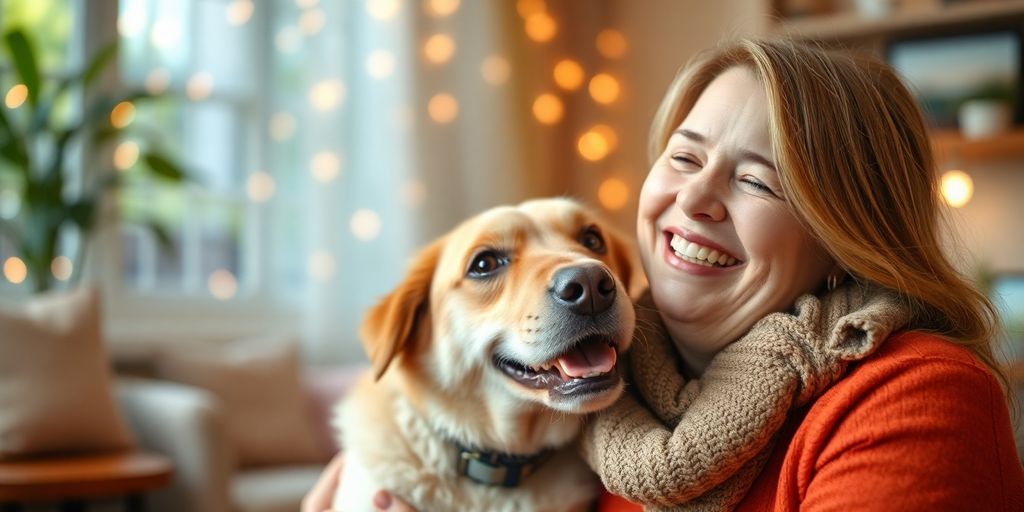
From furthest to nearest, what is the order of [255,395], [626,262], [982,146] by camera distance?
[982,146] → [255,395] → [626,262]

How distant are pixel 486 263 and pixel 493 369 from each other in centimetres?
17

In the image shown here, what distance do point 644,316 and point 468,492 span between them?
0.37m

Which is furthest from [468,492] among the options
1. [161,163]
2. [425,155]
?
[425,155]

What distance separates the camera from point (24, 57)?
2.88 meters

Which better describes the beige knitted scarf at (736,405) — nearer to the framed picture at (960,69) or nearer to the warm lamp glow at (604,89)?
the framed picture at (960,69)

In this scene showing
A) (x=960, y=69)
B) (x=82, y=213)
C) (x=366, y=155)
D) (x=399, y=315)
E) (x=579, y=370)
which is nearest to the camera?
(x=579, y=370)

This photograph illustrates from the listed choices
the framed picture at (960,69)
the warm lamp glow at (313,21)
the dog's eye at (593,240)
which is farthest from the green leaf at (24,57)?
the framed picture at (960,69)

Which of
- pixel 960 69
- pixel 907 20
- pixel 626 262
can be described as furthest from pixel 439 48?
pixel 626 262

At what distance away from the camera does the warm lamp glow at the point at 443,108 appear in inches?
159

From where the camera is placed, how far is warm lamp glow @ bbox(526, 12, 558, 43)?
14.5ft

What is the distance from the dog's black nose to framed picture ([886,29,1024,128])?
261 cm

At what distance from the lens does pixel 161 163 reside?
316 centimetres

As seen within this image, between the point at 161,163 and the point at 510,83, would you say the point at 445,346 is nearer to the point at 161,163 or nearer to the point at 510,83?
the point at 161,163

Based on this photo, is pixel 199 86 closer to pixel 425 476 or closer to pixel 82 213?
pixel 82 213
